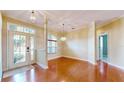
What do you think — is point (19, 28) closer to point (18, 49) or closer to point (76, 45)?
point (18, 49)

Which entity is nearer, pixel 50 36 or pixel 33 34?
pixel 33 34

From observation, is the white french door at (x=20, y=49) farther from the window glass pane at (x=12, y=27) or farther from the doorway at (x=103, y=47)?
the doorway at (x=103, y=47)

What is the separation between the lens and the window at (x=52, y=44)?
7.33 meters

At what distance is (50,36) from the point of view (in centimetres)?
742

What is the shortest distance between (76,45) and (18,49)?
14.6 ft

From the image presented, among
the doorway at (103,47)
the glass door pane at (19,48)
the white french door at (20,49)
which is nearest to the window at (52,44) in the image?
the white french door at (20,49)

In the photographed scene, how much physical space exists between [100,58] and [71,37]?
9.50 feet

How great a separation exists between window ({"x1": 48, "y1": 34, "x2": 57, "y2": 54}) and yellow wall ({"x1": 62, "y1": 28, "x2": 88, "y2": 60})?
3.76 ft

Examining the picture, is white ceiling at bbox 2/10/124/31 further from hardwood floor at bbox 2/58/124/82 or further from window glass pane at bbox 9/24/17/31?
hardwood floor at bbox 2/58/124/82

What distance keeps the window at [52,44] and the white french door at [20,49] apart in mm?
2012
